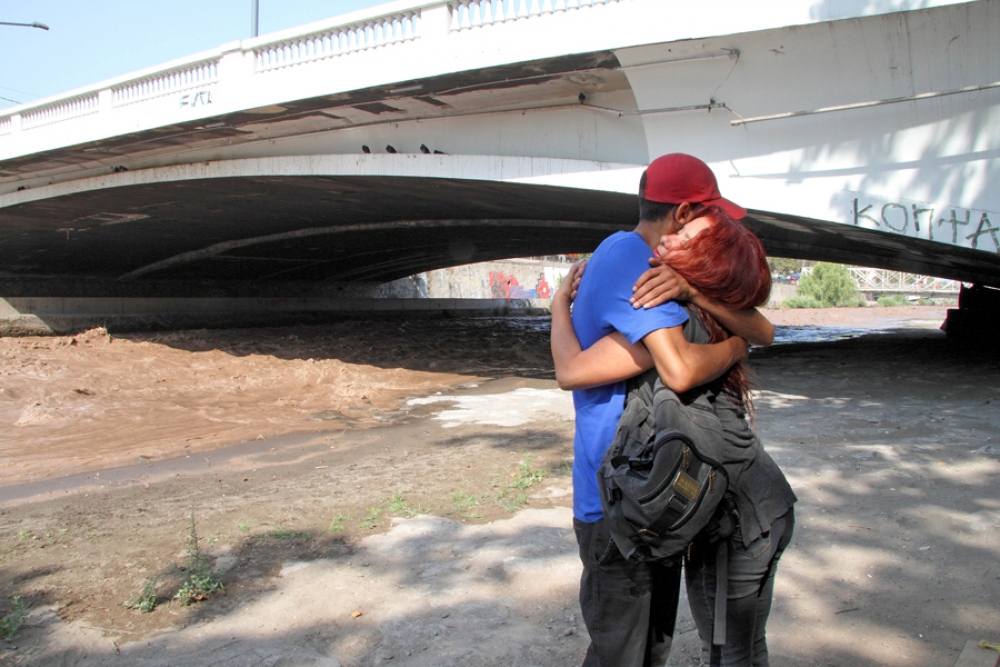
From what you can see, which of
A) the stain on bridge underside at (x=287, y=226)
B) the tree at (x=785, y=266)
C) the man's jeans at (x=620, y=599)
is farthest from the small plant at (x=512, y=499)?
the tree at (x=785, y=266)

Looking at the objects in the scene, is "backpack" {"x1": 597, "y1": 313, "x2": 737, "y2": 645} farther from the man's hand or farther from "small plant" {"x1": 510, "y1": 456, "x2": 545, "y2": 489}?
"small plant" {"x1": 510, "y1": 456, "x2": 545, "y2": 489}

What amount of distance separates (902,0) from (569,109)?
4232mm

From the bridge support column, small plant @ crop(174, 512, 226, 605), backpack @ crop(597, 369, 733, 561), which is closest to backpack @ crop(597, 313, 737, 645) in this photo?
backpack @ crop(597, 369, 733, 561)

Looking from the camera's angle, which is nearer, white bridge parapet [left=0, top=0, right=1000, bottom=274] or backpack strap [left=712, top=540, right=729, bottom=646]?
backpack strap [left=712, top=540, right=729, bottom=646]

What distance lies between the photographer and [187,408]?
34.5ft

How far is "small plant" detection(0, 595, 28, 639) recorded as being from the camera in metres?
3.18

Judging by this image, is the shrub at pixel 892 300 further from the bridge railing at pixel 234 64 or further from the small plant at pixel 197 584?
the small plant at pixel 197 584

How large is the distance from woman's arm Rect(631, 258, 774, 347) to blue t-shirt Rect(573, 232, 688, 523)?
0.08 feet

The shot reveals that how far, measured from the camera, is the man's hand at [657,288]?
1704 millimetres

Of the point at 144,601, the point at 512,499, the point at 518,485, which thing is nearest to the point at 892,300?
the point at 518,485

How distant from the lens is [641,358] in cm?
175

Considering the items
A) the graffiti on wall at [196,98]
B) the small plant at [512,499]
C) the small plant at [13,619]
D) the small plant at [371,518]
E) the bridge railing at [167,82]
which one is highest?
the bridge railing at [167,82]

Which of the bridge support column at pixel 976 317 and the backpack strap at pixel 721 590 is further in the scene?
the bridge support column at pixel 976 317

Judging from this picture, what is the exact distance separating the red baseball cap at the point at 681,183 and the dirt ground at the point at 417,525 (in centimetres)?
184
